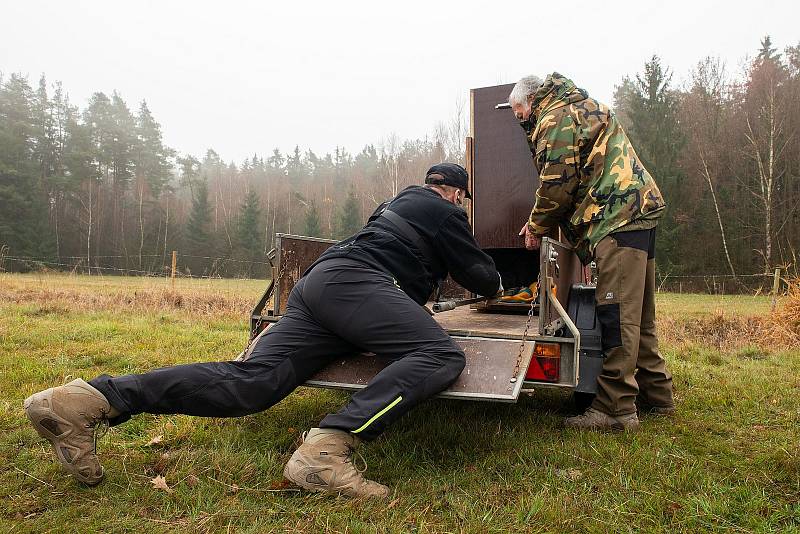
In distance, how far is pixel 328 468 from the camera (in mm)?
2291

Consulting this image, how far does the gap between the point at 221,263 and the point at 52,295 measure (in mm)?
29294

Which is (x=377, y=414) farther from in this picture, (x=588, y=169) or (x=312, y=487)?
(x=588, y=169)

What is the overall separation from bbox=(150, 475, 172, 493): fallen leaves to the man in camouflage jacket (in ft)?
7.38

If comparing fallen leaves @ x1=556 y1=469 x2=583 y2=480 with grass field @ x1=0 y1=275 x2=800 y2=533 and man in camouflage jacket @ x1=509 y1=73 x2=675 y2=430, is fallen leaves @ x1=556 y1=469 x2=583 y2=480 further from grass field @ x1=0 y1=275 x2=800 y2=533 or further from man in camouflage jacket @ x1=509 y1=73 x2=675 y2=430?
man in camouflage jacket @ x1=509 y1=73 x2=675 y2=430

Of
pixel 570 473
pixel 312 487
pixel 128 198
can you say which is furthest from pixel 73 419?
pixel 128 198

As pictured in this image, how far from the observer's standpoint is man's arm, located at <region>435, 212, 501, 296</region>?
3.00 meters

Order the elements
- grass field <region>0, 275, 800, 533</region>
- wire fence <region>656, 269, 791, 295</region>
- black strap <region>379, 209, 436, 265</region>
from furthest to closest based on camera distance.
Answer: wire fence <region>656, 269, 791, 295</region>
black strap <region>379, 209, 436, 265</region>
grass field <region>0, 275, 800, 533</region>

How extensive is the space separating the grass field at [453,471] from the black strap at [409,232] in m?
1.04

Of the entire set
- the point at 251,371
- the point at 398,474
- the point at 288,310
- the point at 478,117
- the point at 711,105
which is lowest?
the point at 398,474

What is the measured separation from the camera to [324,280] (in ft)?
9.02

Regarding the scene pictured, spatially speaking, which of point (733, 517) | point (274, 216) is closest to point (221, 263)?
point (274, 216)

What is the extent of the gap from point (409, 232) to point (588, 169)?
1273 mm

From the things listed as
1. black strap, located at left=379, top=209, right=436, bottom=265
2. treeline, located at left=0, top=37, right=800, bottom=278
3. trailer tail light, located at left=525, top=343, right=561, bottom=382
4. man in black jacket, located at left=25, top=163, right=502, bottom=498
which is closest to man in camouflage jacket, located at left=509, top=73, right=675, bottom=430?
trailer tail light, located at left=525, top=343, right=561, bottom=382

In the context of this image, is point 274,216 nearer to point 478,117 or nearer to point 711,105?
point 711,105
